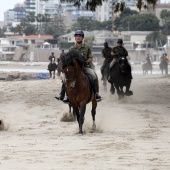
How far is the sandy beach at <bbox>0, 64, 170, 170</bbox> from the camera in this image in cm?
1141

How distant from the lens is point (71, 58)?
1577 centimetres

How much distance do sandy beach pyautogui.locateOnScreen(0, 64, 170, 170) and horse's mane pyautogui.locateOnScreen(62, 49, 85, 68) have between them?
4.46 feet

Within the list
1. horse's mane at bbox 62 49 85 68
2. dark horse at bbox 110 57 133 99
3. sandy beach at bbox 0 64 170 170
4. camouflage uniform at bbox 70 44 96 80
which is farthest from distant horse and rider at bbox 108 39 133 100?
horse's mane at bbox 62 49 85 68

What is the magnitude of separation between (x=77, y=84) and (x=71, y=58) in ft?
1.82

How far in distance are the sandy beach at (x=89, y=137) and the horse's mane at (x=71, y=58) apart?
4.46ft

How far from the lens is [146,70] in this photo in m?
63.1

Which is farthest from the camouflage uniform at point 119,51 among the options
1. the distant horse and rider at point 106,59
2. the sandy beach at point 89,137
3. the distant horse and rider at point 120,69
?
the distant horse and rider at point 106,59

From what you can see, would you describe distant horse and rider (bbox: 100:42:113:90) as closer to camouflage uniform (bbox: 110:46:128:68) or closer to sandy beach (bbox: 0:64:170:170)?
sandy beach (bbox: 0:64:170:170)

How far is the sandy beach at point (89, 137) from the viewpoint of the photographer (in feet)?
37.4

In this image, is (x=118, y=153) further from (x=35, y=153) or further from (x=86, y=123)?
(x=86, y=123)

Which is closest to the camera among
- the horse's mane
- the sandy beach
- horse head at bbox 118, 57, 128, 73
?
the sandy beach

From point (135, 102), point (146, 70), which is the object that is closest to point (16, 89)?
point (135, 102)

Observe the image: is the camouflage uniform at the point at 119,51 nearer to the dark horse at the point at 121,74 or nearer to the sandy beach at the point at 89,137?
the dark horse at the point at 121,74

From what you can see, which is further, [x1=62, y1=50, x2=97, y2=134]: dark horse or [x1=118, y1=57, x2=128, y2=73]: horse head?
[x1=118, y1=57, x2=128, y2=73]: horse head
